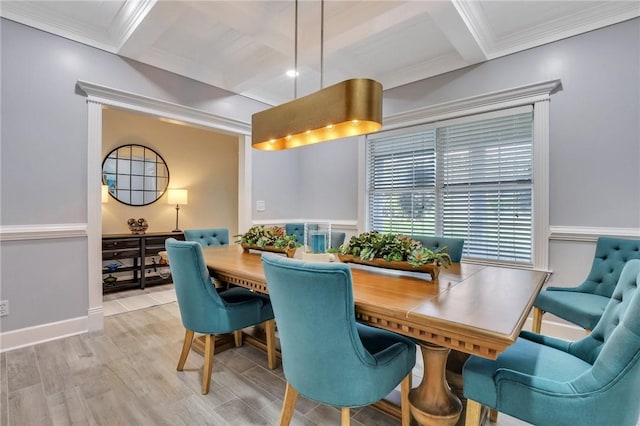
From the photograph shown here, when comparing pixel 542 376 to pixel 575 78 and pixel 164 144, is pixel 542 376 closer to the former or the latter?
pixel 575 78

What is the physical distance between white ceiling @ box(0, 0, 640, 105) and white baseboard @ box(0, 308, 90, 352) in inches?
98.2

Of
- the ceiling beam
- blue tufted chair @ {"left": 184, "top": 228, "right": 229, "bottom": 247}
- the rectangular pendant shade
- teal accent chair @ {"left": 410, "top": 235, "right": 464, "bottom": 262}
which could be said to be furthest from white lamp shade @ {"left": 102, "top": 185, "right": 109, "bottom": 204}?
the ceiling beam

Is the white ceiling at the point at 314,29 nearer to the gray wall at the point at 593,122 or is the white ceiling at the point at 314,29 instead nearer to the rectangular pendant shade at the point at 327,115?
the gray wall at the point at 593,122

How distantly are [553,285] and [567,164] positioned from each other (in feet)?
3.51

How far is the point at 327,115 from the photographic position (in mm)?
1827

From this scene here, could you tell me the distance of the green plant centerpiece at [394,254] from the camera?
162 centimetres

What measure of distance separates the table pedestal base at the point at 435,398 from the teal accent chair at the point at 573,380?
110mm

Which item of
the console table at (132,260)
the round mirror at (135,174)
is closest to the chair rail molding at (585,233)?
the console table at (132,260)

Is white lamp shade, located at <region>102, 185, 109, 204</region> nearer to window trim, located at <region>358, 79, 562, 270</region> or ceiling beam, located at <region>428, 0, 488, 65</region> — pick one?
ceiling beam, located at <region>428, 0, 488, 65</region>

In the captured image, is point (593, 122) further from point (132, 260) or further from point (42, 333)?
point (132, 260)

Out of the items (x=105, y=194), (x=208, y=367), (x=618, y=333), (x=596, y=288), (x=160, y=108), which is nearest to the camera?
(x=618, y=333)

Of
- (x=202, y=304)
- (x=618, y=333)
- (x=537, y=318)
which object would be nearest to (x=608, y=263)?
(x=537, y=318)

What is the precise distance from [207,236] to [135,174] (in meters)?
2.26

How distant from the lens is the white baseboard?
2.41m
